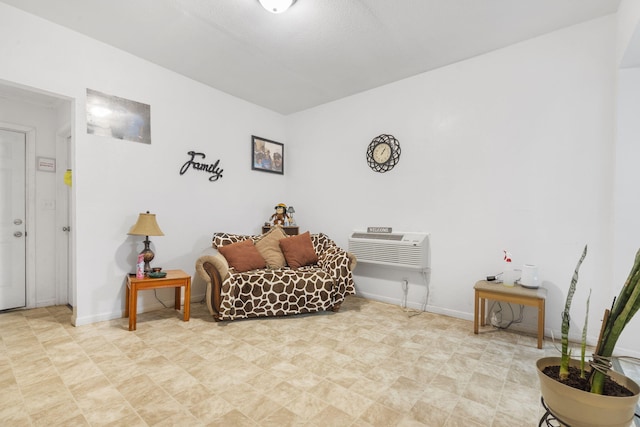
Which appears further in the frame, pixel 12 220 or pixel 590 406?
pixel 12 220

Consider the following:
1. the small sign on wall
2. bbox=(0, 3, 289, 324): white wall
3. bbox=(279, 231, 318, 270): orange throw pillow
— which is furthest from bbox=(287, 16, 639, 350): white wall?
the small sign on wall

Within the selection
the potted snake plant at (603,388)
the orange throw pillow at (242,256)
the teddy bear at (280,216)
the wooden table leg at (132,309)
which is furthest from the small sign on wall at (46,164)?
the potted snake plant at (603,388)

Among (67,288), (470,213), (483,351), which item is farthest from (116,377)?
(470,213)

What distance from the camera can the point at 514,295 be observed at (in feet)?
8.52

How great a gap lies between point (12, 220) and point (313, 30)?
13.0 feet

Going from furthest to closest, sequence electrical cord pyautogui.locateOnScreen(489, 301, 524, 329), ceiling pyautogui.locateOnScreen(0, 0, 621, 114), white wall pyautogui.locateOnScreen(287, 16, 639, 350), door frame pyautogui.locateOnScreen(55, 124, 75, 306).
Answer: door frame pyautogui.locateOnScreen(55, 124, 75, 306)
electrical cord pyautogui.locateOnScreen(489, 301, 524, 329)
white wall pyautogui.locateOnScreen(287, 16, 639, 350)
ceiling pyautogui.locateOnScreen(0, 0, 621, 114)

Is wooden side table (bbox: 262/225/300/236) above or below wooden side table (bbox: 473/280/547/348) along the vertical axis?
above

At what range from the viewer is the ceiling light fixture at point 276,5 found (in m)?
2.30

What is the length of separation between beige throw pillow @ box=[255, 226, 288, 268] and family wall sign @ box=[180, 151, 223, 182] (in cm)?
106

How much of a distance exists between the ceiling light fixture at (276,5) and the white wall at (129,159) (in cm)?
181

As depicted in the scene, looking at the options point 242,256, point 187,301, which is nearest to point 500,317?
point 242,256

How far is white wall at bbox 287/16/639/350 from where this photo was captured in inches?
102

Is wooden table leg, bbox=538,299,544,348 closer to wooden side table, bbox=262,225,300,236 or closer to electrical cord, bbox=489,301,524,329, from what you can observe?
electrical cord, bbox=489,301,524,329

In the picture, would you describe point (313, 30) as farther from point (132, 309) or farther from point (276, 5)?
point (132, 309)
